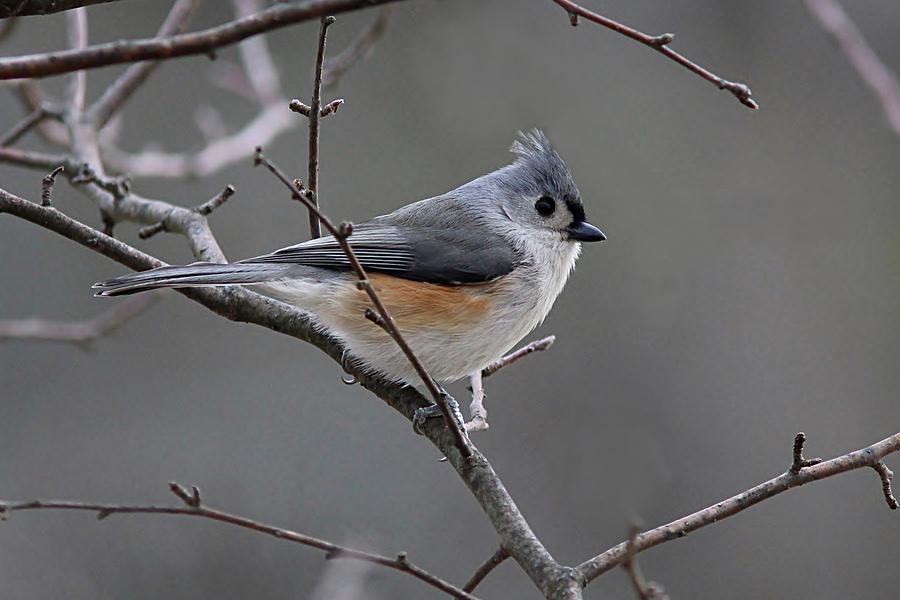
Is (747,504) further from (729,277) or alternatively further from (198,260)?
(729,277)

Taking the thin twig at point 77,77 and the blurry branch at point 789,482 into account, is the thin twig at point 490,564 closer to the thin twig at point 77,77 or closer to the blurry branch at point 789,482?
the blurry branch at point 789,482

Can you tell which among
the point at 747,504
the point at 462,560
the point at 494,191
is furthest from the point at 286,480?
the point at 747,504

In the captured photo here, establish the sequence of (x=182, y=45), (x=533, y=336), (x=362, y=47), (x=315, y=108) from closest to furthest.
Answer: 1. (x=182, y=45)
2. (x=315, y=108)
3. (x=362, y=47)
4. (x=533, y=336)

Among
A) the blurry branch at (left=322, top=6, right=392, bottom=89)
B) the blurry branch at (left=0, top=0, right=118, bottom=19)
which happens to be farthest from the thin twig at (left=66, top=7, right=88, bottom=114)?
the blurry branch at (left=0, top=0, right=118, bottom=19)

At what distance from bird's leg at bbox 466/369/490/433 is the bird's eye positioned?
66 cm

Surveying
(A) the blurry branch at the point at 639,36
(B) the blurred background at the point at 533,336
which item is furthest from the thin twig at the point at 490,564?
(B) the blurred background at the point at 533,336

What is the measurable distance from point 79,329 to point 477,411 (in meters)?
1.53

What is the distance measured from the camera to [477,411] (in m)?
2.68

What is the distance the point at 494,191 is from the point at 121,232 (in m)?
2.87

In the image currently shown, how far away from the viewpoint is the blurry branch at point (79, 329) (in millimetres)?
2904

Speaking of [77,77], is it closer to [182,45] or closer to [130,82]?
[130,82]

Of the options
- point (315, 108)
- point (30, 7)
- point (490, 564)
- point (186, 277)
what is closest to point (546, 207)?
point (315, 108)

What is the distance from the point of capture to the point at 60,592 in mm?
4320

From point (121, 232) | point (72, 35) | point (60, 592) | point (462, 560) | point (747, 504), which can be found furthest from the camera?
point (121, 232)
